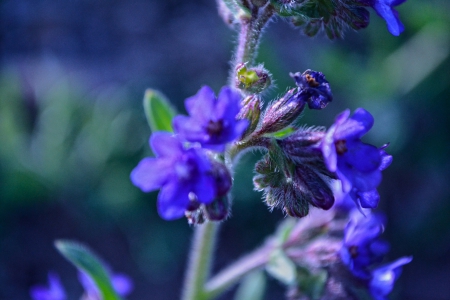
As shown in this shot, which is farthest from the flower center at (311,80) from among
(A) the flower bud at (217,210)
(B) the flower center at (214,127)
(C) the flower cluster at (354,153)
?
(A) the flower bud at (217,210)

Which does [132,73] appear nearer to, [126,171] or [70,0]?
[70,0]

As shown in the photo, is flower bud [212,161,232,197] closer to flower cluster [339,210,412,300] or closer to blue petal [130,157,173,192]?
blue petal [130,157,173,192]

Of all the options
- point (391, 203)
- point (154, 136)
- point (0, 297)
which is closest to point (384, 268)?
point (154, 136)

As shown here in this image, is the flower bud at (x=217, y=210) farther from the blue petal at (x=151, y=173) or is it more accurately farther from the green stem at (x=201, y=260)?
the green stem at (x=201, y=260)

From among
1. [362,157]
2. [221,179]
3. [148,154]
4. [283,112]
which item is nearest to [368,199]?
[362,157]

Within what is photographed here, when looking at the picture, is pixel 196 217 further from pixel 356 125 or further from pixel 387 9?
pixel 387 9
